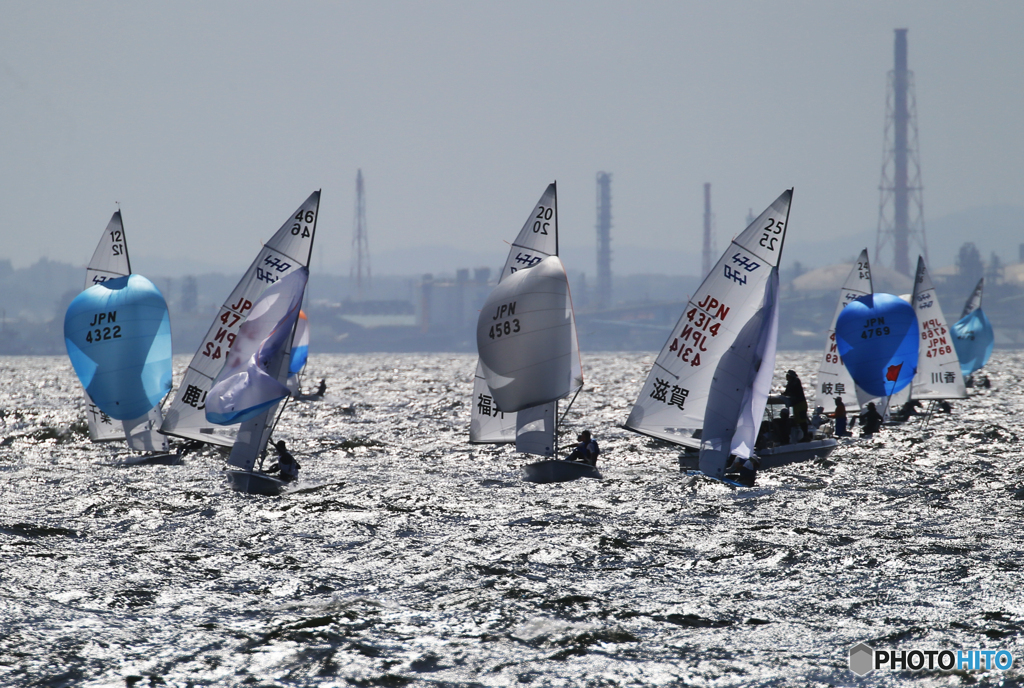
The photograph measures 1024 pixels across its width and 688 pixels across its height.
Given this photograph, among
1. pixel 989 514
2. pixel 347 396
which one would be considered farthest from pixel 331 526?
pixel 347 396

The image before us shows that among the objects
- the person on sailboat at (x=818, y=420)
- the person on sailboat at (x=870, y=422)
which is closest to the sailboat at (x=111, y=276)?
the person on sailboat at (x=818, y=420)

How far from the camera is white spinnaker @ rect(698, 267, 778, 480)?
18.7 m

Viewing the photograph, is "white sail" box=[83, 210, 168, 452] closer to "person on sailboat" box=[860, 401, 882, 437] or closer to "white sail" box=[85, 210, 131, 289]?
"white sail" box=[85, 210, 131, 289]

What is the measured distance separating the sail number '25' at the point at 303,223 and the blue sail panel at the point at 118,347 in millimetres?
3774

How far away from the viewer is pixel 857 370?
88.4 feet

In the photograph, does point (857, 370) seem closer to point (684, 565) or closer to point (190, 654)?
point (684, 565)

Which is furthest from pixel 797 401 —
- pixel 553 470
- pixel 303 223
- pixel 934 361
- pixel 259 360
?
pixel 259 360

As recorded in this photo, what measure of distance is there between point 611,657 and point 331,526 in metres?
6.96

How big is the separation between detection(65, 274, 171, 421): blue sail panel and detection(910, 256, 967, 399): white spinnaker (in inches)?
885

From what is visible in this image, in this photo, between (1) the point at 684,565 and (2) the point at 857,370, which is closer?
(1) the point at 684,565

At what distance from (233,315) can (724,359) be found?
395 inches

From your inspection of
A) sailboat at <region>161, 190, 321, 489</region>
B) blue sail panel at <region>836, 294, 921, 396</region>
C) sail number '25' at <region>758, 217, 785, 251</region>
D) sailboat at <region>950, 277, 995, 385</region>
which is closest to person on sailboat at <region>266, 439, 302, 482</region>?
sailboat at <region>161, 190, 321, 489</region>

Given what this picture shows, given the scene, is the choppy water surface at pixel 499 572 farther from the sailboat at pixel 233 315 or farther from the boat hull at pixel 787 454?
the sailboat at pixel 233 315

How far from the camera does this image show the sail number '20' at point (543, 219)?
21.0 m
